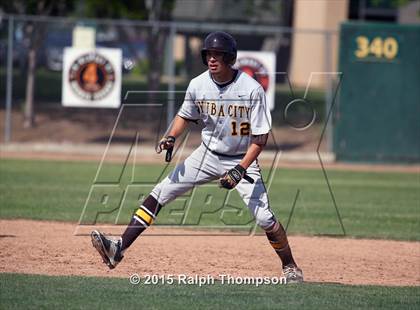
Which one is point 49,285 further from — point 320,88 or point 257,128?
point 320,88

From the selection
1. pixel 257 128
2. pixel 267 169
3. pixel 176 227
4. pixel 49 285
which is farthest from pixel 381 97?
pixel 49 285

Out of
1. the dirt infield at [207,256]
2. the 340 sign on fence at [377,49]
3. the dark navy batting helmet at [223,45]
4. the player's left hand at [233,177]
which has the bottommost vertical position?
the dirt infield at [207,256]

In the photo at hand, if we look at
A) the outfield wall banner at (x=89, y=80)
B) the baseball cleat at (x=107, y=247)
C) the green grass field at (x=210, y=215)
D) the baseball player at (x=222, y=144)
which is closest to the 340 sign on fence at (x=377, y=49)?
the green grass field at (x=210, y=215)

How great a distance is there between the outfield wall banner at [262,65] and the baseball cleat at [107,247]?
1414cm

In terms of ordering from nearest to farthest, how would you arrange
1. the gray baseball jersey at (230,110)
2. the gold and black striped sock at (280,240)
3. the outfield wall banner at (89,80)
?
the gray baseball jersey at (230,110)
the gold and black striped sock at (280,240)
the outfield wall banner at (89,80)

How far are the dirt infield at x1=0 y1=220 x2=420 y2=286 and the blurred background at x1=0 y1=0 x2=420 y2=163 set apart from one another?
7325mm

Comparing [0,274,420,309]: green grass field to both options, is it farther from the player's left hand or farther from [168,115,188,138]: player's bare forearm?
[168,115,188,138]: player's bare forearm

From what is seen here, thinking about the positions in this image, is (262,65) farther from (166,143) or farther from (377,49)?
(166,143)

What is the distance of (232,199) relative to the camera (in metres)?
15.2

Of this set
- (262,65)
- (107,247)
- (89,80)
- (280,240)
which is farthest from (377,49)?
(107,247)

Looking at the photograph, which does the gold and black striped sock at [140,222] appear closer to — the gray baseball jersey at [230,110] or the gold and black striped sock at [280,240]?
the gray baseball jersey at [230,110]

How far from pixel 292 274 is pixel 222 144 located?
1385mm

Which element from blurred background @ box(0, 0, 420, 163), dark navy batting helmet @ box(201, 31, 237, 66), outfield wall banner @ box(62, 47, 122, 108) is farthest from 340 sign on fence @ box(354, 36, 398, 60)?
dark navy batting helmet @ box(201, 31, 237, 66)

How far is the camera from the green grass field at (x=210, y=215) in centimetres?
693
